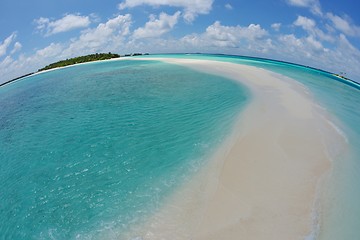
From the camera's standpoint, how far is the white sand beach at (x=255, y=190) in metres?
4.49

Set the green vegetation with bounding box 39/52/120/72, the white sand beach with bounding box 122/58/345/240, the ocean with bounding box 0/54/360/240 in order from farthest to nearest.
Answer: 1. the green vegetation with bounding box 39/52/120/72
2. the ocean with bounding box 0/54/360/240
3. the white sand beach with bounding box 122/58/345/240

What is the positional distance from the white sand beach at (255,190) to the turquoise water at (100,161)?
51cm

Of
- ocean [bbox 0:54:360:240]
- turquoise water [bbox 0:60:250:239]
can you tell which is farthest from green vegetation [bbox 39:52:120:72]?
ocean [bbox 0:54:360:240]

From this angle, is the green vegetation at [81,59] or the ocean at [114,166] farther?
the green vegetation at [81,59]

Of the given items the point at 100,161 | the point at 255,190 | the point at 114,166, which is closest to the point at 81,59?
the point at 100,161

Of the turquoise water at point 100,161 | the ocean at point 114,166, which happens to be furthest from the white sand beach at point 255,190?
the turquoise water at point 100,161

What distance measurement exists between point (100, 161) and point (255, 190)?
454 cm

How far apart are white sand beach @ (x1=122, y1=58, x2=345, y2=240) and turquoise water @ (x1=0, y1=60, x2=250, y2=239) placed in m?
0.51

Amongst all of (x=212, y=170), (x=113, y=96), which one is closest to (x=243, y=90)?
(x=113, y=96)

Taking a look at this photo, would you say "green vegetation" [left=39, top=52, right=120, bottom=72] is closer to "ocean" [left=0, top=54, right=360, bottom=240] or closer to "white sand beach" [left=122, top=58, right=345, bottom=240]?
"ocean" [left=0, top=54, right=360, bottom=240]

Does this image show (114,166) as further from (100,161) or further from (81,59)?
(81,59)

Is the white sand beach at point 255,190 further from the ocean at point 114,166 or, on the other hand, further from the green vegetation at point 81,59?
the green vegetation at point 81,59

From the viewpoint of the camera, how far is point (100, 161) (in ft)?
23.4

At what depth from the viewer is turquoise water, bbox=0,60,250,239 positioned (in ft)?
16.2
